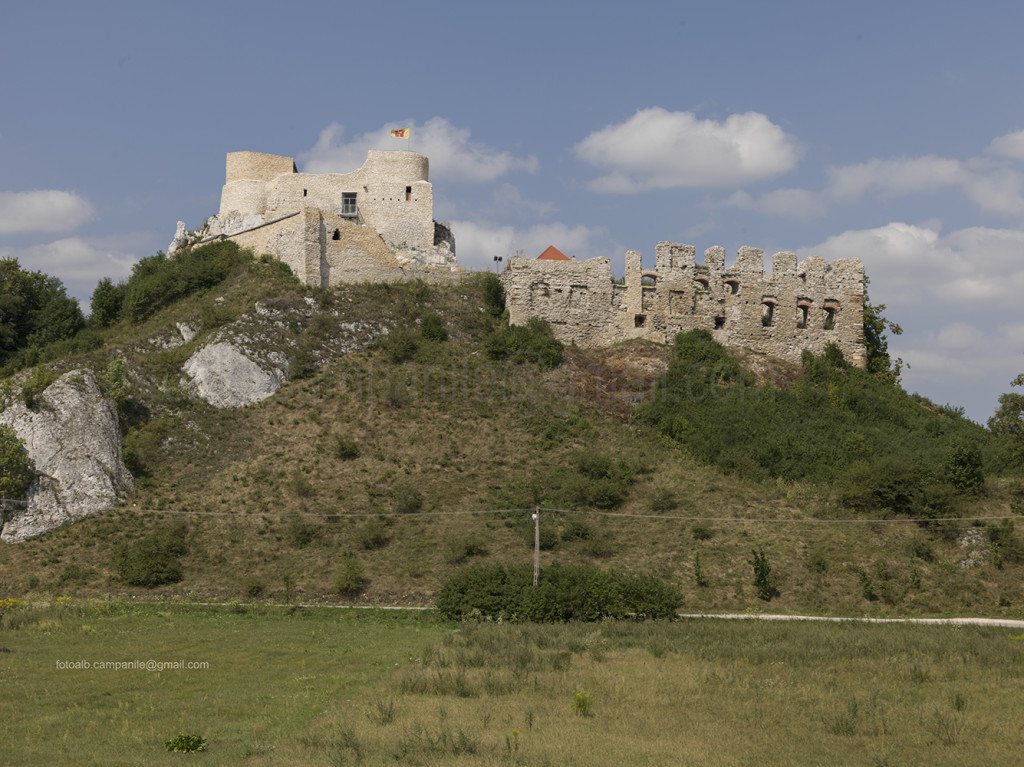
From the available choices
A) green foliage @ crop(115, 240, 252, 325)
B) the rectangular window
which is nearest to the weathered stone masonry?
the rectangular window

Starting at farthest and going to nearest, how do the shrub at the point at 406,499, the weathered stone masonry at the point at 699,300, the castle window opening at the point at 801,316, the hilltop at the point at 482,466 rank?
the castle window opening at the point at 801,316 → the weathered stone masonry at the point at 699,300 → the shrub at the point at 406,499 → the hilltop at the point at 482,466

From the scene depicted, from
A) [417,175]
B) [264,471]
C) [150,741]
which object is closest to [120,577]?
[264,471]

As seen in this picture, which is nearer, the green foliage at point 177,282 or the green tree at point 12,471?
the green tree at point 12,471

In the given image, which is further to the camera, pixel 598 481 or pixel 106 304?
pixel 106 304

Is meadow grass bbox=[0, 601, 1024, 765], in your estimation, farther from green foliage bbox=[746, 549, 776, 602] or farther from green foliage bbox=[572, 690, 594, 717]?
green foliage bbox=[746, 549, 776, 602]

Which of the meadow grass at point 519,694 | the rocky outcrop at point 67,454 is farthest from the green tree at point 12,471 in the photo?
the meadow grass at point 519,694

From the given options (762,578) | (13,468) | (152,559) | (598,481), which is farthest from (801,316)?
(13,468)

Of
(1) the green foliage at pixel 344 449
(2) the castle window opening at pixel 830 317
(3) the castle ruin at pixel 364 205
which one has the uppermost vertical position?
(3) the castle ruin at pixel 364 205

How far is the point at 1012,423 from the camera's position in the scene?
34.4 m

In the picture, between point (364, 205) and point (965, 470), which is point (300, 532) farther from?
point (965, 470)

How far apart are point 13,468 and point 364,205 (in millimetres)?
22054

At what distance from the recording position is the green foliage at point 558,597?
24312 millimetres

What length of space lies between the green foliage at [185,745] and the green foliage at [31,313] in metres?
32.3

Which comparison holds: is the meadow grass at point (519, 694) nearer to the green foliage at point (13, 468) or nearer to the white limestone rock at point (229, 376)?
the green foliage at point (13, 468)
